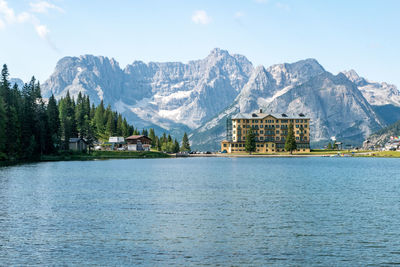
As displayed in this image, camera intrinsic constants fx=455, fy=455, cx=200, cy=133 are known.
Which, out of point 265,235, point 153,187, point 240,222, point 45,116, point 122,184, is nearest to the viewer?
point 265,235

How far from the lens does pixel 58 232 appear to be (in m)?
44.2

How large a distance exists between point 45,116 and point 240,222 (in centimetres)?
15560

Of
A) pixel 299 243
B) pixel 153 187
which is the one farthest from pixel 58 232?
pixel 153 187

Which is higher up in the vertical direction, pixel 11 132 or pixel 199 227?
pixel 11 132

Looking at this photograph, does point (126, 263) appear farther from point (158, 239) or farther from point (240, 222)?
point (240, 222)

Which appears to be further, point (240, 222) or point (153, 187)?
point (153, 187)

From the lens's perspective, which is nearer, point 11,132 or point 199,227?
point 199,227

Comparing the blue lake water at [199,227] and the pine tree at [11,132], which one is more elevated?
the pine tree at [11,132]

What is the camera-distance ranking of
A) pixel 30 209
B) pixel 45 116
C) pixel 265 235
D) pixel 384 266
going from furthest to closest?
pixel 45 116
pixel 30 209
pixel 265 235
pixel 384 266

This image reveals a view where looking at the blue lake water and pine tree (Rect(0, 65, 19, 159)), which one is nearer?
the blue lake water

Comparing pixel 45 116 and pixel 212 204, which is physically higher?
pixel 45 116

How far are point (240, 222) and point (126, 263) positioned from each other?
63.2 ft

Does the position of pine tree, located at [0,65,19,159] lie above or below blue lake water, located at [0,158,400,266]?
above

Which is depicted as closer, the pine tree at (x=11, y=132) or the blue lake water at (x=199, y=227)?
the blue lake water at (x=199, y=227)
